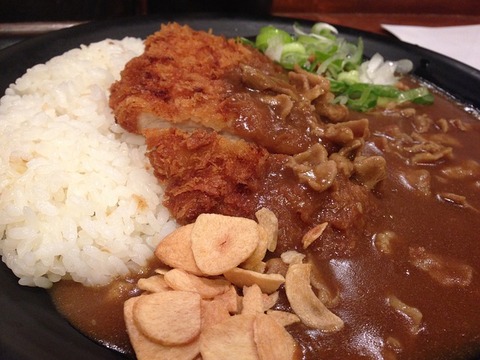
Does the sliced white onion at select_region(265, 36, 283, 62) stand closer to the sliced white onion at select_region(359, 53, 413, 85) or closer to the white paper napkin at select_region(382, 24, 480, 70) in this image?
the sliced white onion at select_region(359, 53, 413, 85)

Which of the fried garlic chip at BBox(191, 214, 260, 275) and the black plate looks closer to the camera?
the black plate

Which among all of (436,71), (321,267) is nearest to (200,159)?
(321,267)

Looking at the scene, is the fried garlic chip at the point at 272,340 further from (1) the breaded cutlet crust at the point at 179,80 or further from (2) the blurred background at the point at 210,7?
(2) the blurred background at the point at 210,7

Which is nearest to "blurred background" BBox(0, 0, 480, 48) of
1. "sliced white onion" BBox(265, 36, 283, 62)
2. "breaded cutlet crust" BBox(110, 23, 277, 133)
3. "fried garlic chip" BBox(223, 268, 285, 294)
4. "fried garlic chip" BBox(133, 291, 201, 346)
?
"sliced white onion" BBox(265, 36, 283, 62)

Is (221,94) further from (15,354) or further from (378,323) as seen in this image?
(15,354)

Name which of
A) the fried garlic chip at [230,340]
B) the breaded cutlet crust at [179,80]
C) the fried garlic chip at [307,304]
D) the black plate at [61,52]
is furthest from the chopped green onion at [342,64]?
the fried garlic chip at [230,340]

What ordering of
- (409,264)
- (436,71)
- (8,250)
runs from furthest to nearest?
(436,71)
(409,264)
(8,250)
